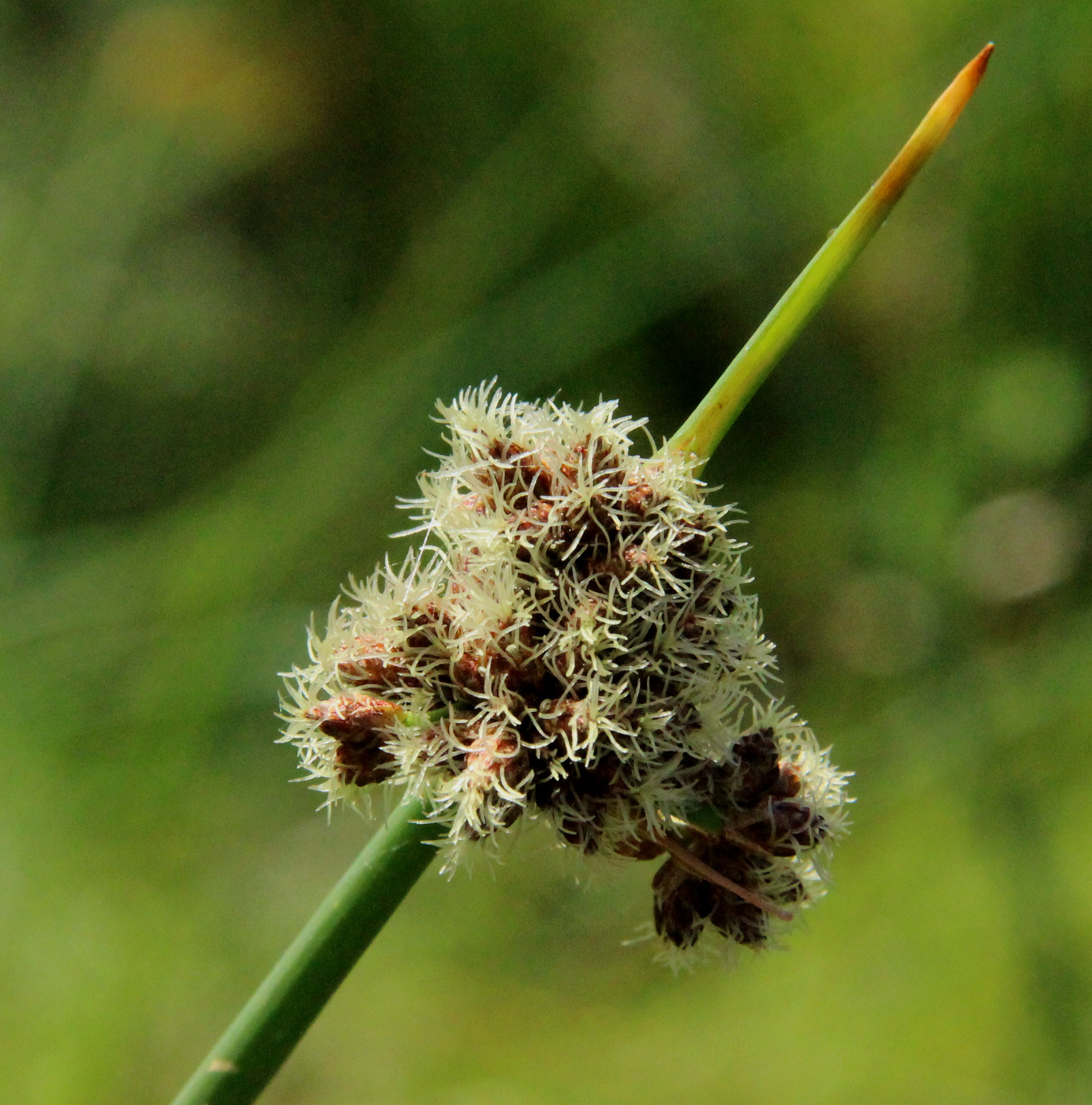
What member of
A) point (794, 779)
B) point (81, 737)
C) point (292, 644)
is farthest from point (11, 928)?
point (794, 779)

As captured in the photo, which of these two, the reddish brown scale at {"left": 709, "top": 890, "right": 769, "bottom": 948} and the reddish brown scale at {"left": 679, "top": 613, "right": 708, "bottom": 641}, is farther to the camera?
the reddish brown scale at {"left": 709, "top": 890, "right": 769, "bottom": 948}

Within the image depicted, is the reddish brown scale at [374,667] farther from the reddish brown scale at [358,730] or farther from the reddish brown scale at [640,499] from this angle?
the reddish brown scale at [640,499]

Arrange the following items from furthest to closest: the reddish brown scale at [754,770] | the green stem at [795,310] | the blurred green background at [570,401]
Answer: the blurred green background at [570,401]
the reddish brown scale at [754,770]
the green stem at [795,310]

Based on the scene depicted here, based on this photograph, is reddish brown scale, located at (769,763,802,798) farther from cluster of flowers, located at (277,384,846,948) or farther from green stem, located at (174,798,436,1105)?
green stem, located at (174,798,436,1105)

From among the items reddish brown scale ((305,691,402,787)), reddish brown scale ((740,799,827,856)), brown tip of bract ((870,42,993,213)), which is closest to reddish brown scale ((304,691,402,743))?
reddish brown scale ((305,691,402,787))

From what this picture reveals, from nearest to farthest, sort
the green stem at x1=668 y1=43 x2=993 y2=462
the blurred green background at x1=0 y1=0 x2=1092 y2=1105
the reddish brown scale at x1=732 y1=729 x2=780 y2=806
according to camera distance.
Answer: the green stem at x1=668 y1=43 x2=993 y2=462 < the reddish brown scale at x1=732 y1=729 x2=780 y2=806 < the blurred green background at x1=0 y1=0 x2=1092 y2=1105

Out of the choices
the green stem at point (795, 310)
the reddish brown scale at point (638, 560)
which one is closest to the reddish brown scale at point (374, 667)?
the reddish brown scale at point (638, 560)

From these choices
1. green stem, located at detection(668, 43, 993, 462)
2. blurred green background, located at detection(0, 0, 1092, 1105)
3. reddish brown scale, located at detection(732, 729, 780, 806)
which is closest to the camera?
green stem, located at detection(668, 43, 993, 462)
